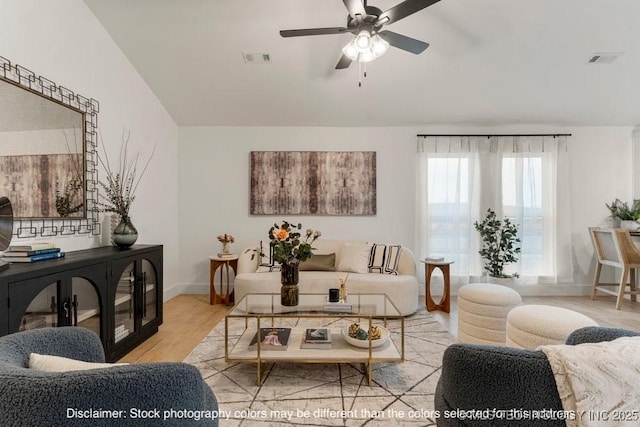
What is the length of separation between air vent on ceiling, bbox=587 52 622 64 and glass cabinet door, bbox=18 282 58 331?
5.25 m

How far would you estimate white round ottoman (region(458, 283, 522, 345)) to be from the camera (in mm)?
2619

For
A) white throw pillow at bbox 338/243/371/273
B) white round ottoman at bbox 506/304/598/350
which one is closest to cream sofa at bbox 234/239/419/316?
white throw pillow at bbox 338/243/371/273

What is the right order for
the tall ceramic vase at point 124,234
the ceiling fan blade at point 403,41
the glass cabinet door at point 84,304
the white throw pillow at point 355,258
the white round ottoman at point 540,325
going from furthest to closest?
1. the white throw pillow at point 355,258
2. the tall ceramic vase at point 124,234
3. the ceiling fan blade at point 403,41
4. the glass cabinet door at point 84,304
5. the white round ottoman at point 540,325

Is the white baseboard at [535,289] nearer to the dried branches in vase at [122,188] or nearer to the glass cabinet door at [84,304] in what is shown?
the dried branches in vase at [122,188]

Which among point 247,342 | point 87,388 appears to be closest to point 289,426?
point 247,342

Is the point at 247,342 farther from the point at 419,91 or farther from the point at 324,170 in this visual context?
the point at 419,91

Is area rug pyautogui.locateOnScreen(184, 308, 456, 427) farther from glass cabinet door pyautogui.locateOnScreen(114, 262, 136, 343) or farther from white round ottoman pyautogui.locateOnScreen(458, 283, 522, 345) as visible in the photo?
glass cabinet door pyautogui.locateOnScreen(114, 262, 136, 343)

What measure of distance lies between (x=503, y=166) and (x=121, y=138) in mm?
4914

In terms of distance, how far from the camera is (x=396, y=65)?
3.55m

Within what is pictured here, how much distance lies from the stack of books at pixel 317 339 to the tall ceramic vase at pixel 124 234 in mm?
1792

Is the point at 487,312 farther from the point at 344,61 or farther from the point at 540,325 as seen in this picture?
the point at 344,61

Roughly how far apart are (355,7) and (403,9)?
0.31 m

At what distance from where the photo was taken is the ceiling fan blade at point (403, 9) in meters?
2.00

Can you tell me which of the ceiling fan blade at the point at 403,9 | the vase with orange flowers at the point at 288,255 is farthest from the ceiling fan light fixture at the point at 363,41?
→ the vase with orange flowers at the point at 288,255
